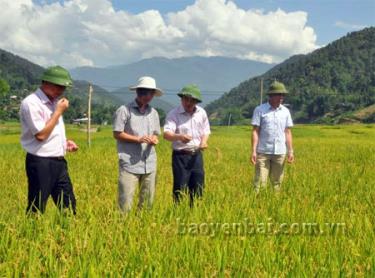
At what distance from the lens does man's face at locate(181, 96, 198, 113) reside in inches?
203

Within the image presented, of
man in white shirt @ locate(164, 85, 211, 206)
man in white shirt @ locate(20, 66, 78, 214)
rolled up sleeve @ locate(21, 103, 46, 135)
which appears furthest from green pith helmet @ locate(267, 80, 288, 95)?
rolled up sleeve @ locate(21, 103, 46, 135)

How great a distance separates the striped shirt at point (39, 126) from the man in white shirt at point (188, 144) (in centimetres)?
135

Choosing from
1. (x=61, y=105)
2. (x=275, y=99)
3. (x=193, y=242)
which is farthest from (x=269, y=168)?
(x=61, y=105)

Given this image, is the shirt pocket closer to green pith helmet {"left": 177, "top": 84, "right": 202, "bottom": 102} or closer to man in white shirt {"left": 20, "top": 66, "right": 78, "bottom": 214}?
green pith helmet {"left": 177, "top": 84, "right": 202, "bottom": 102}

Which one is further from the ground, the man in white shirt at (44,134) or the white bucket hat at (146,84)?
the white bucket hat at (146,84)

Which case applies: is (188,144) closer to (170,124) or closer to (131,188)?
(170,124)

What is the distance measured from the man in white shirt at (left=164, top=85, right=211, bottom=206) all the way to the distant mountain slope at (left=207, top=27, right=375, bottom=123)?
8728cm

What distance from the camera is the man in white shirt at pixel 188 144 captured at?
17.2 ft

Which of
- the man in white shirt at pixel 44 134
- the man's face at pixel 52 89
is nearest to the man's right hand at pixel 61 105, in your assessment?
the man in white shirt at pixel 44 134

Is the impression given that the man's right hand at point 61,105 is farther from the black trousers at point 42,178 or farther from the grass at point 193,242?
the grass at point 193,242

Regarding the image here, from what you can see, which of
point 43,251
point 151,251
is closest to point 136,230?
point 151,251

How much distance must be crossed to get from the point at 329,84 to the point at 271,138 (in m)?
116

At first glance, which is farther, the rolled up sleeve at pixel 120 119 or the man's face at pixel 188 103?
the man's face at pixel 188 103

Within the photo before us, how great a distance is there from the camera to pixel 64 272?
2.87m
